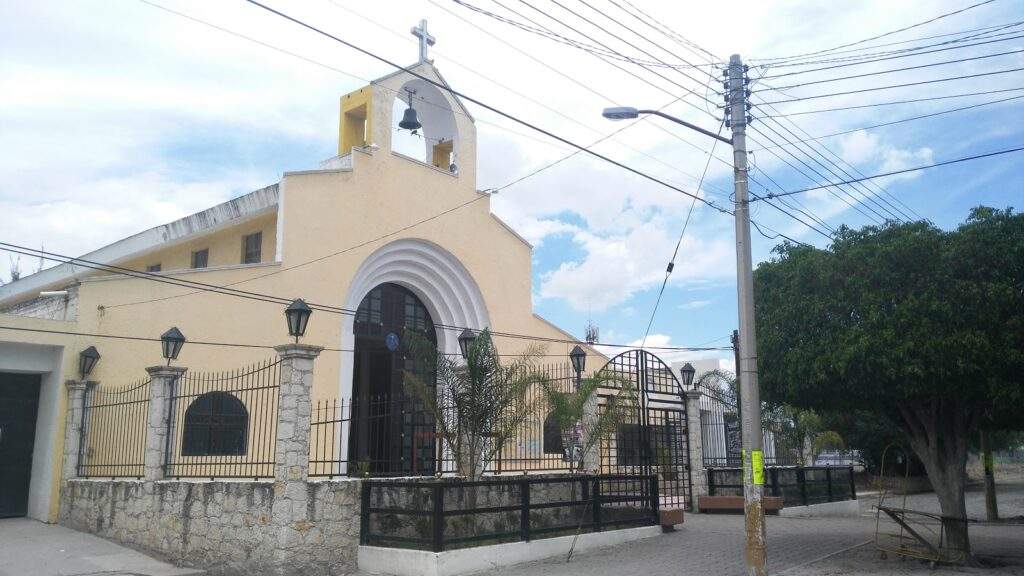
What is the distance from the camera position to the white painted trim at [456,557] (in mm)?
9930

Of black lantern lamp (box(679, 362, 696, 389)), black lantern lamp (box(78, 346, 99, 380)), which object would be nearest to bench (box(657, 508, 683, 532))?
black lantern lamp (box(679, 362, 696, 389))

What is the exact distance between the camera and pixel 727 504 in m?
17.5

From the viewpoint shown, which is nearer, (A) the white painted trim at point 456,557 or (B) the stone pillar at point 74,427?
(A) the white painted trim at point 456,557

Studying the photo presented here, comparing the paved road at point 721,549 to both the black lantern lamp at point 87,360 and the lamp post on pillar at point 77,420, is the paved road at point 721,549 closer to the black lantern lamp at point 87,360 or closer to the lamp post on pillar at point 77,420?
the lamp post on pillar at point 77,420

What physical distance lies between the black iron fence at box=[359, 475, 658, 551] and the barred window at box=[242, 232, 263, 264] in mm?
9506

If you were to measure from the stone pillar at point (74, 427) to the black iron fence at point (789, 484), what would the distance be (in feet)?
43.8

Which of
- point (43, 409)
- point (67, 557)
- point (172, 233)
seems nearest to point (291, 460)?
point (67, 557)

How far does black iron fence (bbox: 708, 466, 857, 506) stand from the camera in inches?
729

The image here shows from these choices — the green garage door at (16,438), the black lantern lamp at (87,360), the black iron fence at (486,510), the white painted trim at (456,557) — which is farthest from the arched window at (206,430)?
the white painted trim at (456,557)

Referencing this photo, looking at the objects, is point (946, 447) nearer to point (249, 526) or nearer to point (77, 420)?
point (249, 526)

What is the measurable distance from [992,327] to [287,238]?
12.8 m

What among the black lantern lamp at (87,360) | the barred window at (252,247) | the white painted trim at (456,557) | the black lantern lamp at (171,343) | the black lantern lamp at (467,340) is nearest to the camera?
the white painted trim at (456,557)

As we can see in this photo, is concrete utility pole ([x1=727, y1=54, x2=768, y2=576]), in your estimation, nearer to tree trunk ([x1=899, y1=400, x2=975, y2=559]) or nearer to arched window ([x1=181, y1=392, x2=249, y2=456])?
tree trunk ([x1=899, y1=400, x2=975, y2=559])

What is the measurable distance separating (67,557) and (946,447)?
12.8m
